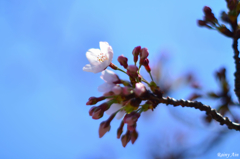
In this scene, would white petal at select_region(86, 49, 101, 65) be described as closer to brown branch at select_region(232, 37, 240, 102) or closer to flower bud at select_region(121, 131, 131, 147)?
flower bud at select_region(121, 131, 131, 147)

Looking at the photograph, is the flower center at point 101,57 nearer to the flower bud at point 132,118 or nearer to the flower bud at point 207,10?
the flower bud at point 132,118

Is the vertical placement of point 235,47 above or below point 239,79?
above

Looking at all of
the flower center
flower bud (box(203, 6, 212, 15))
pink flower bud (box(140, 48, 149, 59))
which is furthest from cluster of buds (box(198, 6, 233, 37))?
the flower center

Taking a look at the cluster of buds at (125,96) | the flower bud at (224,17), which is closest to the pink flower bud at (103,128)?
the cluster of buds at (125,96)

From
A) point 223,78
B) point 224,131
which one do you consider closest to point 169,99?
point 223,78

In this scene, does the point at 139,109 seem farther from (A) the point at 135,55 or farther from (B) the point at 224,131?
(B) the point at 224,131

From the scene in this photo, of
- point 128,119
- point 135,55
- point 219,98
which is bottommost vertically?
point 128,119

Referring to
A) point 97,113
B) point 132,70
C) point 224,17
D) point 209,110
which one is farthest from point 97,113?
point 224,17

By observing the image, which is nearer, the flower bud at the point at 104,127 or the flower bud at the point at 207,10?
the flower bud at the point at 104,127
